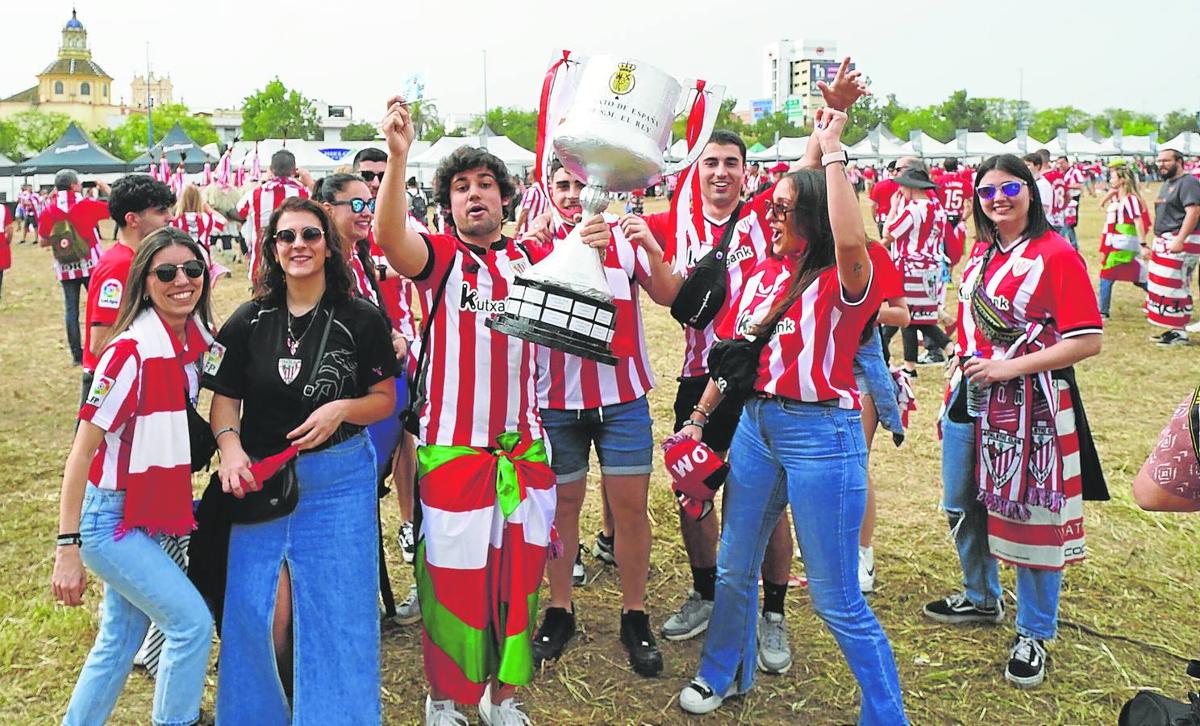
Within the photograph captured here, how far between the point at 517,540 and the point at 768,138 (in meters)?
86.6

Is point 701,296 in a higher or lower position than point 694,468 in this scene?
higher

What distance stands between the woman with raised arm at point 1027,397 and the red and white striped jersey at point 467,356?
6.78 feet

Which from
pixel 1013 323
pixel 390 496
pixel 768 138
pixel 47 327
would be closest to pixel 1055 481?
pixel 1013 323

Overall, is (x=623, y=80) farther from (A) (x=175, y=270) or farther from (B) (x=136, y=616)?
(B) (x=136, y=616)

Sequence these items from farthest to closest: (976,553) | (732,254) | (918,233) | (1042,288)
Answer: (918,233) < (976,553) < (732,254) < (1042,288)

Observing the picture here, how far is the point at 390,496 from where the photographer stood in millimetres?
6441

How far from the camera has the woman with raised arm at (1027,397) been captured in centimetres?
395

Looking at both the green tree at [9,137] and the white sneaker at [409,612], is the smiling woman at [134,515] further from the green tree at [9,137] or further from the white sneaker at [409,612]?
the green tree at [9,137]

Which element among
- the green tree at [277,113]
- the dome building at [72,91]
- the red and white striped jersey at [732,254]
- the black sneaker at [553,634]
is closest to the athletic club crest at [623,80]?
the red and white striped jersey at [732,254]

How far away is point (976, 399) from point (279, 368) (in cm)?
293

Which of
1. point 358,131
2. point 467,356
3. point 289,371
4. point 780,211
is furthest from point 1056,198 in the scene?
point 358,131

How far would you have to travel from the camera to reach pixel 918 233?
929cm

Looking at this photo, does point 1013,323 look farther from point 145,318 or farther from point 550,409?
point 145,318

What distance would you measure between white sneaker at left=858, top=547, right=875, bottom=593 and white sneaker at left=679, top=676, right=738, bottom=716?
138cm
